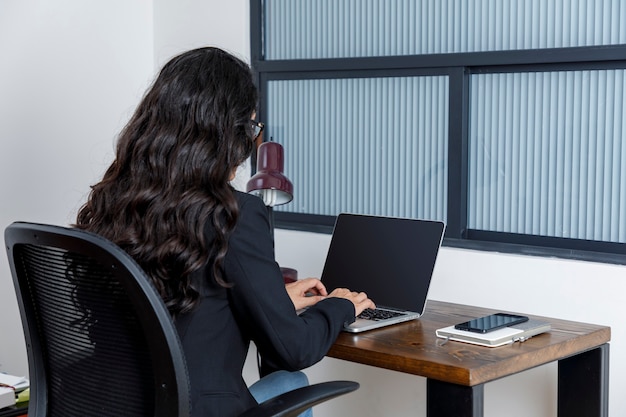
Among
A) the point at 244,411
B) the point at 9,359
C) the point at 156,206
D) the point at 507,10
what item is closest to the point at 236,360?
the point at 244,411

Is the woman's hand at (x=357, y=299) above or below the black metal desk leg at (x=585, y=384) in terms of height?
above

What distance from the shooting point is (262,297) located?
1606 mm

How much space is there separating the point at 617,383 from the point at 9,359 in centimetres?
215

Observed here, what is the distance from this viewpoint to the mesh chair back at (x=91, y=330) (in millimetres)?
1369

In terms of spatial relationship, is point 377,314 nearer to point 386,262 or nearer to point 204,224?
point 386,262

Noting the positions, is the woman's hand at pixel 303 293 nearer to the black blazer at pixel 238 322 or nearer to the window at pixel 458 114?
the black blazer at pixel 238 322

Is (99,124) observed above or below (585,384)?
above

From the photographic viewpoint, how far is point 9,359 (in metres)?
3.41

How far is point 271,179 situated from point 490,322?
74 centimetres

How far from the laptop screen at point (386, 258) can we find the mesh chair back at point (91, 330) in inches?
38.1

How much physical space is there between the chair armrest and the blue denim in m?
0.43

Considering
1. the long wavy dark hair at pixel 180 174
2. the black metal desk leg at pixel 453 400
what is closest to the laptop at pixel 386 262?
the black metal desk leg at pixel 453 400

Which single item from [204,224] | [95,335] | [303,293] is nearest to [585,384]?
[303,293]

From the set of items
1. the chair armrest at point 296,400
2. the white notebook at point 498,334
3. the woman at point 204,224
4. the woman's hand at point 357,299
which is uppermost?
the woman at point 204,224
